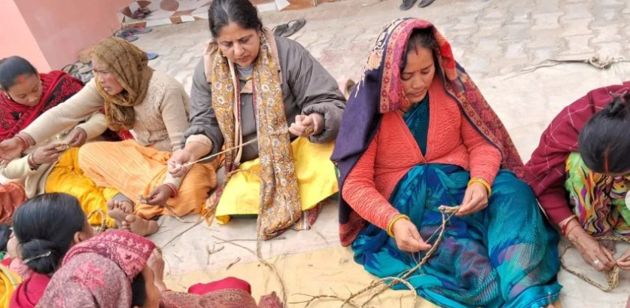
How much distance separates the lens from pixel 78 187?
3.16m

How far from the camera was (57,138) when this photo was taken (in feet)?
10.5

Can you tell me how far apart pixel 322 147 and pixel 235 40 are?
0.71m

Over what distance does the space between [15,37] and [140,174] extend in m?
3.62

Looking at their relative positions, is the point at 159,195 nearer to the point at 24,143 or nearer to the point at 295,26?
the point at 24,143

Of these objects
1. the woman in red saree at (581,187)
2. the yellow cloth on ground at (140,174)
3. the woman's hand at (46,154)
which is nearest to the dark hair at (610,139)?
the woman in red saree at (581,187)

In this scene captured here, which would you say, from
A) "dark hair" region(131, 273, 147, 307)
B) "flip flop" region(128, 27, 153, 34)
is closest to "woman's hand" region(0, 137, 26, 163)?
"dark hair" region(131, 273, 147, 307)

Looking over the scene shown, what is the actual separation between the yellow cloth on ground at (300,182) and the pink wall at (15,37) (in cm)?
395

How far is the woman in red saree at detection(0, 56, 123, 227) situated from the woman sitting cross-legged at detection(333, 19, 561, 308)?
5.39 feet

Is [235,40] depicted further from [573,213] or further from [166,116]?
[573,213]

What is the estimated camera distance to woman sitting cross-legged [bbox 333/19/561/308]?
2000mm

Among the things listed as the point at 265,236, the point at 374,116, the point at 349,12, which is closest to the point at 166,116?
the point at 265,236

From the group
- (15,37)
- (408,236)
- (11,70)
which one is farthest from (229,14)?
(15,37)

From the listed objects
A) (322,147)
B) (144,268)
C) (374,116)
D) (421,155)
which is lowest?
(322,147)

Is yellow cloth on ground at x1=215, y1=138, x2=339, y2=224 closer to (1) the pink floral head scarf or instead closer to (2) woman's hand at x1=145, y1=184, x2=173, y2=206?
(2) woman's hand at x1=145, y1=184, x2=173, y2=206
